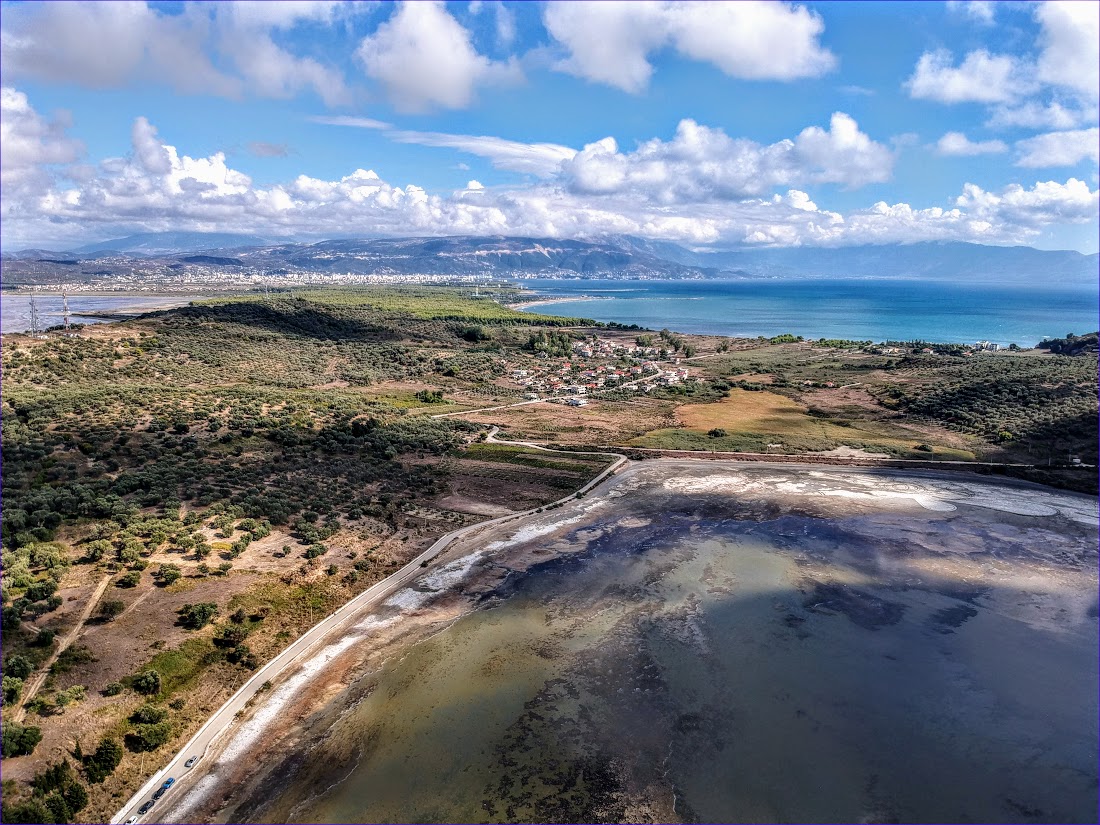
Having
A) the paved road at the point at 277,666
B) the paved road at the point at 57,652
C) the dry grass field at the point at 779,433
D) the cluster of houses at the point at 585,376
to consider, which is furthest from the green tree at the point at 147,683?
the cluster of houses at the point at 585,376

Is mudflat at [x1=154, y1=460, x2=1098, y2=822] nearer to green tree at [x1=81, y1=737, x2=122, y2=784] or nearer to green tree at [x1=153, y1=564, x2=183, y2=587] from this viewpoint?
green tree at [x1=81, y1=737, x2=122, y2=784]

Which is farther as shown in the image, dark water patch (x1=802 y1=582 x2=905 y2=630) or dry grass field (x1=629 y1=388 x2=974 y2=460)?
dry grass field (x1=629 y1=388 x2=974 y2=460)

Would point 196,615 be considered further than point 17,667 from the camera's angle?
Yes

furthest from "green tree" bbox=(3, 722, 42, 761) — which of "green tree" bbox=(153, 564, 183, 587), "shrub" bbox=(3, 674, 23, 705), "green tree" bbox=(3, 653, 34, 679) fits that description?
"green tree" bbox=(153, 564, 183, 587)

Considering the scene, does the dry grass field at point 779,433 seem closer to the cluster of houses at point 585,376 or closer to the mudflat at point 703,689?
the cluster of houses at point 585,376

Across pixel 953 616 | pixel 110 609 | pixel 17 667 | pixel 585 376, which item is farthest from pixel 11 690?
pixel 585 376

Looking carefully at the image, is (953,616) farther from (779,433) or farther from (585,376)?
(585,376)
